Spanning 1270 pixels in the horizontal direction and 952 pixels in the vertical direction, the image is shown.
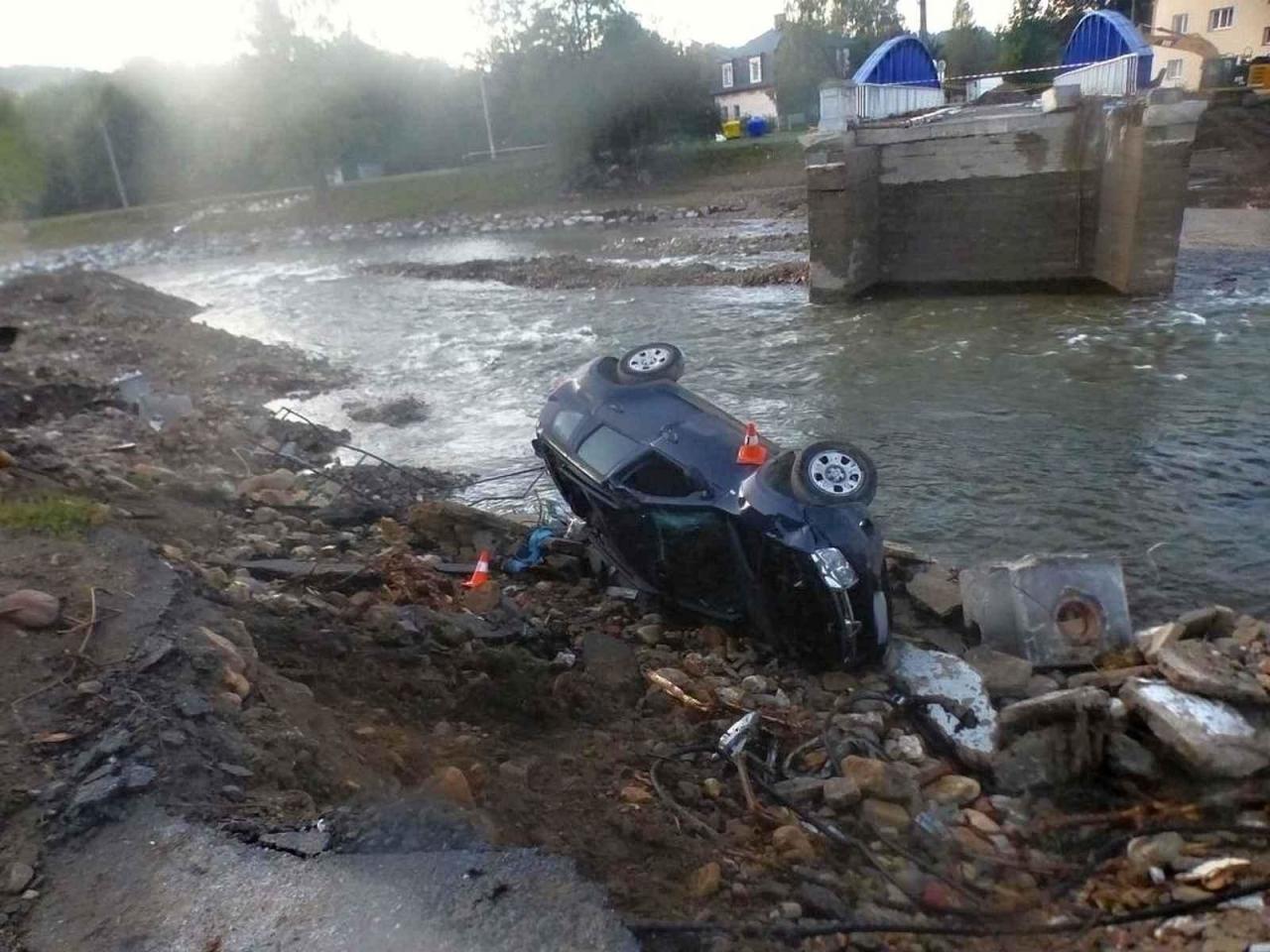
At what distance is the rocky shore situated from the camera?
372 centimetres

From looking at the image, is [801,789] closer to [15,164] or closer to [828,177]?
[828,177]

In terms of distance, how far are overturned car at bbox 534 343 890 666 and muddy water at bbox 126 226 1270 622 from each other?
9.77 feet

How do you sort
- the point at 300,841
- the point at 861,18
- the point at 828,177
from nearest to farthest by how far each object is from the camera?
1. the point at 300,841
2. the point at 828,177
3. the point at 861,18

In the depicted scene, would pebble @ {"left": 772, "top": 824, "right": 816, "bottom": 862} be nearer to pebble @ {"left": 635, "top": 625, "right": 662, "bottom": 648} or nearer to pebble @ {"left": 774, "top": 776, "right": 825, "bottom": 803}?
pebble @ {"left": 774, "top": 776, "right": 825, "bottom": 803}

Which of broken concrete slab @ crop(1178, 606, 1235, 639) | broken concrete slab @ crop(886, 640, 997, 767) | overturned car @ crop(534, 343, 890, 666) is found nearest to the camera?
broken concrete slab @ crop(886, 640, 997, 767)

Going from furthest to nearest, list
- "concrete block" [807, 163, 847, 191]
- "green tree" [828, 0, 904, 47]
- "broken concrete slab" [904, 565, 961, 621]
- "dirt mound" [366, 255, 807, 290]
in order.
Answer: "green tree" [828, 0, 904, 47], "dirt mound" [366, 255, 807, 290], "concrete block" [807, 163, 847, 191], "broken concrete slab" [904, 565, 961, 621]

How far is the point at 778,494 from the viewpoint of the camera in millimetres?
5793

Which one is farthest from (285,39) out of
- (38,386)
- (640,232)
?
(38,386)

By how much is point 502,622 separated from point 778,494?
1.98m

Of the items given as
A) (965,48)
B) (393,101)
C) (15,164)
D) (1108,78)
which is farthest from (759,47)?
(1108,78)

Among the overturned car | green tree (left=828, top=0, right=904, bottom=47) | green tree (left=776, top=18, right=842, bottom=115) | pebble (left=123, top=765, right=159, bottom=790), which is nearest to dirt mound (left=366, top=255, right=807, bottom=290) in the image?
the overturned car

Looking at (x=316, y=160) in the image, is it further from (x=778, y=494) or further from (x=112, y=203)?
(x=778, y=494)

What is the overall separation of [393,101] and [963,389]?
1937 inches

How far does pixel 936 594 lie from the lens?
22.6 ft
